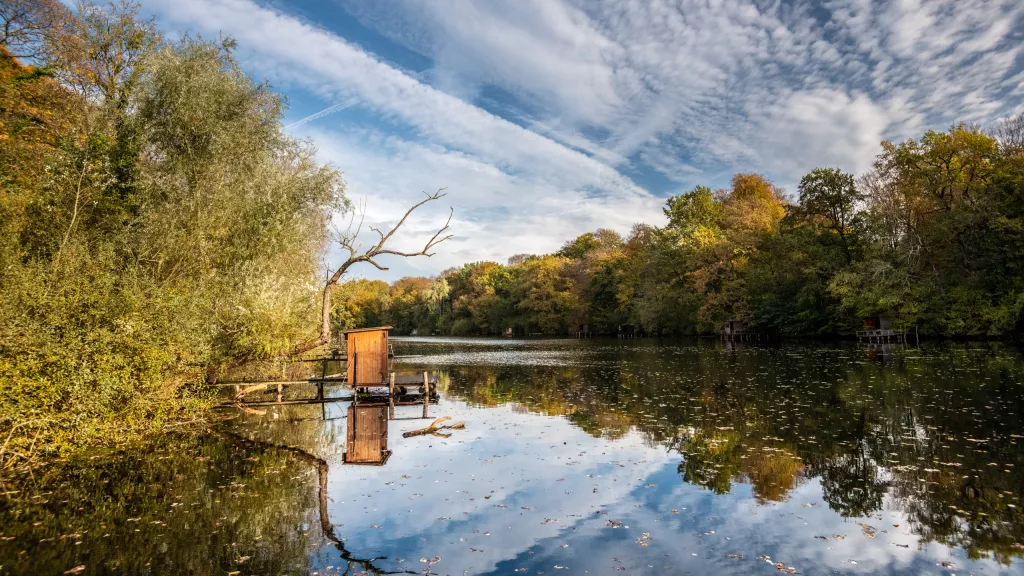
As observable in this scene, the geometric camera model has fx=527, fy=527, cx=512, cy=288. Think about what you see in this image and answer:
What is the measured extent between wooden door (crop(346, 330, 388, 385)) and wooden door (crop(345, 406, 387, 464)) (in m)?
1.44

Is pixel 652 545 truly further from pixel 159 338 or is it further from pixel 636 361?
pixel 636 361

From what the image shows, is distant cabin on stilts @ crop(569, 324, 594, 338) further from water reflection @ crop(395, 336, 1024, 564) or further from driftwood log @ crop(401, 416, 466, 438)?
driftwood log @ crop(401, 416, 466, 438)

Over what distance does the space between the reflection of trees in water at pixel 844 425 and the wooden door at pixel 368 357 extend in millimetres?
3868

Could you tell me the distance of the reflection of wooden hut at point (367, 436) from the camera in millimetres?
12859

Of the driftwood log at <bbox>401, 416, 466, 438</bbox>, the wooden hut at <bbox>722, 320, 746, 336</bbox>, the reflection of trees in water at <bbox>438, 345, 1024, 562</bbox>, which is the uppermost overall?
the wooden hut at <bbox>722, 320, 746, 336</bbox>

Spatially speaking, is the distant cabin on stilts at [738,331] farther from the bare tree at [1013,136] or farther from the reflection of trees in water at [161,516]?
the reflection of trees in water at [161,516]

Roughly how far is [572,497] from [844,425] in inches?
356

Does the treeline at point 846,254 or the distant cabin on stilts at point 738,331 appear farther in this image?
the distant cabin on stilts at point 738,331

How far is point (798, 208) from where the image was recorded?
54281 millimetres

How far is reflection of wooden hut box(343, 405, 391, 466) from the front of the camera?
12.9 m

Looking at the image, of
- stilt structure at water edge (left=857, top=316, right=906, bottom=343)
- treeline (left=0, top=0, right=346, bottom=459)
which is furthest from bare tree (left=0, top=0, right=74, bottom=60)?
stilt structure at water edge (left=857, top=316, right=906, bottom=343)

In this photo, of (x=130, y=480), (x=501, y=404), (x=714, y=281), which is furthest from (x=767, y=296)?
(x=130, y=480)

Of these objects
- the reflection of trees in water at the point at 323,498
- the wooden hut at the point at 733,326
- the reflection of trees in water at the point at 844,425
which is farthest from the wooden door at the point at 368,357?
the wooden hut at the point at 733,326

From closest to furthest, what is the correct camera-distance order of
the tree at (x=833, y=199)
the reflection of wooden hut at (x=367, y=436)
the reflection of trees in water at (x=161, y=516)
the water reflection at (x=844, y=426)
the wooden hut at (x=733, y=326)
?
the reflection of trees in water at (x=161, y=516) < the water reflection at (x=844, y=426) < the reflection of wooden hut at (x=367, y=436) < the tree at (x=833, y=199) < the wooden hut at (x=733, y=326)
